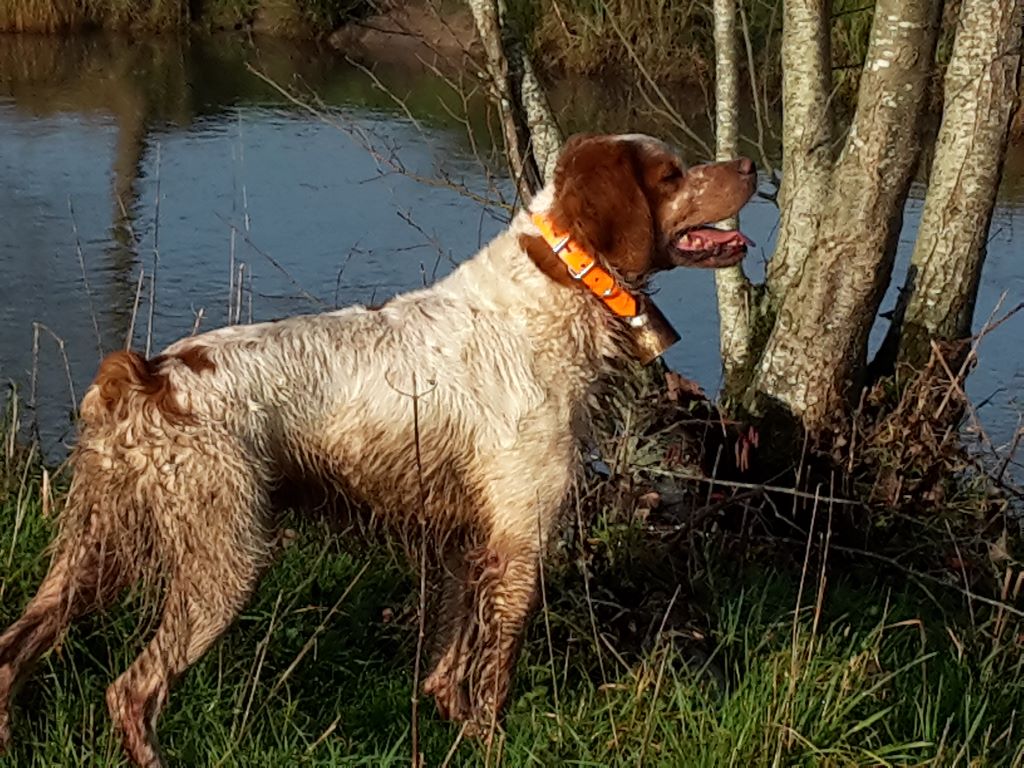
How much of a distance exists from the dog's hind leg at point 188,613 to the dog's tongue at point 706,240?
1.40 m

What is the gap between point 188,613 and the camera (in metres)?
3.37

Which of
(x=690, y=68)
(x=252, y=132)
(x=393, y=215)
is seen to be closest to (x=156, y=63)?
(x=252, y=132)

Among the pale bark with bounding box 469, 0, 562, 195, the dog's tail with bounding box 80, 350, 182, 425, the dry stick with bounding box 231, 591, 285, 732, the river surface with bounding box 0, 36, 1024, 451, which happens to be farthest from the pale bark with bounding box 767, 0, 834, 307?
the dog's tail with bounding box 80, 350, 182, 425

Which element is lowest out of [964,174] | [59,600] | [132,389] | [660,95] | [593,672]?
[593,672]

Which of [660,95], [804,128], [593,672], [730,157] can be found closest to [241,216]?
[660,95]

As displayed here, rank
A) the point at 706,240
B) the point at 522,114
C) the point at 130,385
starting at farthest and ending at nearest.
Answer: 1. the point at 522,114
2. the point at 706,240
3. the point at 130,385

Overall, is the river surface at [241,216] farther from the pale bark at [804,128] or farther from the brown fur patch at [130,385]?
the brown fur patch at [130,385]

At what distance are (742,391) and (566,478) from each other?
2.29 m

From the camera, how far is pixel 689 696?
11.9 feet

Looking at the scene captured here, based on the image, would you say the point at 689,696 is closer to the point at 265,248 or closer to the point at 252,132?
the point at 265,248

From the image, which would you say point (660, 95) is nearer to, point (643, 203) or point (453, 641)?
point (643, 203)

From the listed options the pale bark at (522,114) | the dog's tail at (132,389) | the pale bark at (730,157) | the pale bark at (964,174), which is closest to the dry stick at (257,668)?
the dog's tail at (132,389)

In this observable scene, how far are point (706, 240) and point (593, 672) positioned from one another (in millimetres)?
1245

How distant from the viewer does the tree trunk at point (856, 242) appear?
5.16 m
